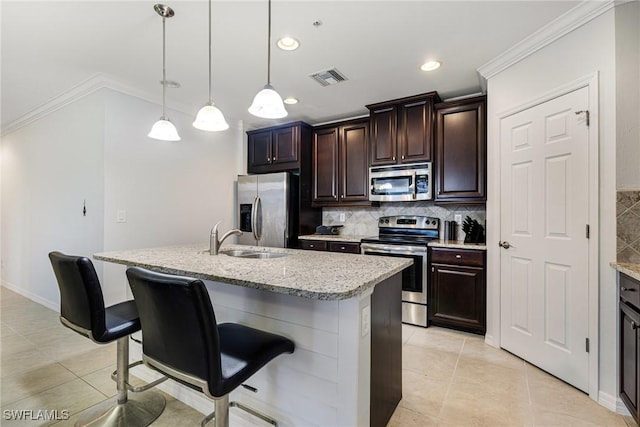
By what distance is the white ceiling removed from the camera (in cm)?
199

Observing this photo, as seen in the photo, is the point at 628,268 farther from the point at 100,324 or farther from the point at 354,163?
the point at 100,324

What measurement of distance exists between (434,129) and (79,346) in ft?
13.7

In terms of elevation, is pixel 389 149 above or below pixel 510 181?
above

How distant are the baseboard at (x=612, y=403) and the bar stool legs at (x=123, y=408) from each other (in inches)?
108

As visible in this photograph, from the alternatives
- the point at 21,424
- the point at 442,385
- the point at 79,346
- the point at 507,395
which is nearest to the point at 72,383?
the point at 21,424

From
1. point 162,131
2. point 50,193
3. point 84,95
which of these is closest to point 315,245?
point 162,131

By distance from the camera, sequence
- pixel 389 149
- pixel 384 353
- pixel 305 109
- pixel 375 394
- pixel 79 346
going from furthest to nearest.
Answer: pixel 305 109
pixel 389 149
pixel 79 346
pixel 384 353
pixel 375 394

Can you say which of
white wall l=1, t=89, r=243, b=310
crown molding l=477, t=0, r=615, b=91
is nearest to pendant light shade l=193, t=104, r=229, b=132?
white wall l=1, t=89, r=243, b=310

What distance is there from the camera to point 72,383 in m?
2.13

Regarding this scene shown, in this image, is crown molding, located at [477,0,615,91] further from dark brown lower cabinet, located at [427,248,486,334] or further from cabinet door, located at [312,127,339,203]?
cabinet door, located at [312,127,339,203]

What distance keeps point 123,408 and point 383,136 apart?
343cm

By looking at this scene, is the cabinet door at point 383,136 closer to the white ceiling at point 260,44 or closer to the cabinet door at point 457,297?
the white ceiling at point 260,44

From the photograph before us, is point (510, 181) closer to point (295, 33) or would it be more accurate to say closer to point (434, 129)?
point (434, 129)

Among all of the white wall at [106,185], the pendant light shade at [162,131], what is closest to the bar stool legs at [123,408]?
the pendant light shade at [162,131]
